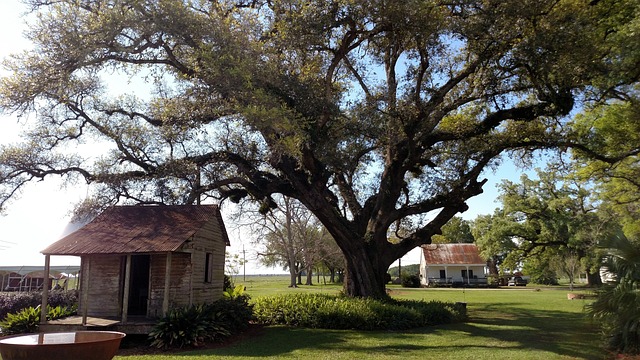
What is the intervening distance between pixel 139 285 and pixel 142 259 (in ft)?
3.35

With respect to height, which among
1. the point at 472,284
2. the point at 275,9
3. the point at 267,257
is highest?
the point at 275,9

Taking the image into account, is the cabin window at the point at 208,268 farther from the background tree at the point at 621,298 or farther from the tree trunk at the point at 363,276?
the background tree at the point at 621,298

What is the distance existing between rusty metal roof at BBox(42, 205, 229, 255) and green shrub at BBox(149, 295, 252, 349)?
217 cm

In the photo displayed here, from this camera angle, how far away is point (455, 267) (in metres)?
64.1

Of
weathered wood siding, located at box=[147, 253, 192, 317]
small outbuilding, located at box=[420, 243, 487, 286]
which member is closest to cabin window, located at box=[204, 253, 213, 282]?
weathered wood siding, located at box=[147, 253, 192, 317]

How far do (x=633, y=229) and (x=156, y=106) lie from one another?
29901mm

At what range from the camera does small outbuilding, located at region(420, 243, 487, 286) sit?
6228cm

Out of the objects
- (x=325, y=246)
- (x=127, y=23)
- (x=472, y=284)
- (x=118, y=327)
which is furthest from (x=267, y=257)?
(x=127, y=23)

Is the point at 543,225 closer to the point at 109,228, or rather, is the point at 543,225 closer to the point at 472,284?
the point at 472,284

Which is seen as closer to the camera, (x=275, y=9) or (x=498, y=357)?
(x=498, y=357)

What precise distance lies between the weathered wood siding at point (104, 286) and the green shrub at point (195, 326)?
2596 mm

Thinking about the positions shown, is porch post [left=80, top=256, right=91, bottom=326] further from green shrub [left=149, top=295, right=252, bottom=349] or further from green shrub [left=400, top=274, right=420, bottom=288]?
green shrub [left=400, top=274, right=420, bottom=288]

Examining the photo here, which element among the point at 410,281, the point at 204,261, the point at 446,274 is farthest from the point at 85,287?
the point at 446,274

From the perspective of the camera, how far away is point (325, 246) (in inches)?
2228
